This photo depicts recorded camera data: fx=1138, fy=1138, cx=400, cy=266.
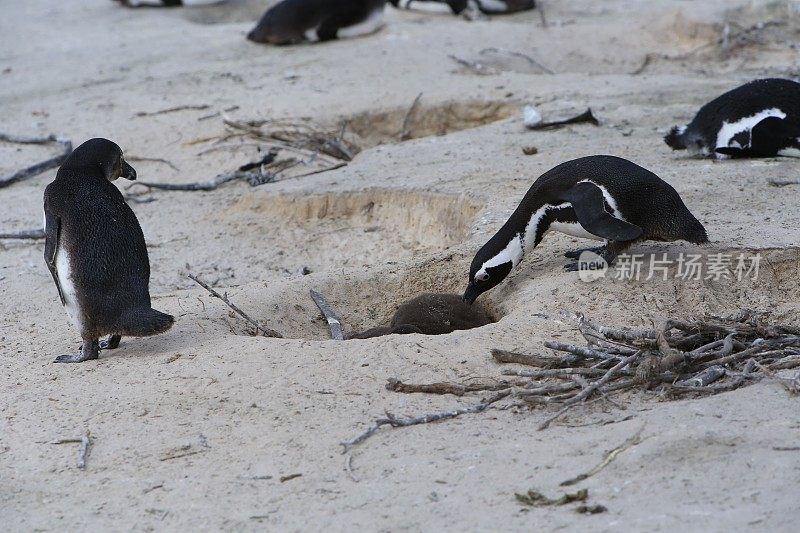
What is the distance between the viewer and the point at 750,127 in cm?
646

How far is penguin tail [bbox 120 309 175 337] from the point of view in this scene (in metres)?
4.64

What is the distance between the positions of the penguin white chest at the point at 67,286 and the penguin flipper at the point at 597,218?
7.13 ft

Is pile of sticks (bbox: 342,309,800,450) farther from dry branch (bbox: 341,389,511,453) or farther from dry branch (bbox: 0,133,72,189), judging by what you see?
dry branch (bbox: 0,133,72,189)

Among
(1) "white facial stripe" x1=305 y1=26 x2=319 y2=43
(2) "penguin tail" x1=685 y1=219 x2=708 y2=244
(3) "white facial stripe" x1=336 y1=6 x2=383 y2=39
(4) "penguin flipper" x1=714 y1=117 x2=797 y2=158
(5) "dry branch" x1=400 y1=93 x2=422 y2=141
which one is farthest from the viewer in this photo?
(3) "white facial stripe" x1=336 y1=6 x2=383 y2=39

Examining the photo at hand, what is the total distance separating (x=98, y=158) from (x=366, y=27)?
6936 mm

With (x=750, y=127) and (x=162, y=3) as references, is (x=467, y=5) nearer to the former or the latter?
(x=162, y=3)

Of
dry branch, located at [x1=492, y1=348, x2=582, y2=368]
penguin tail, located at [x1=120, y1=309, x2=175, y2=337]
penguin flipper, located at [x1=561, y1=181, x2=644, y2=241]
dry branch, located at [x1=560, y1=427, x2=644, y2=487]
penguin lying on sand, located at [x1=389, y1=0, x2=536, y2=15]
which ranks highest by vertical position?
penguin lying on sand, located at [x1=389, y1=0, x2=536, y2=15]

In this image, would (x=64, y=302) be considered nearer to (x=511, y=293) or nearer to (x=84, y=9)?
(x=511, y=293)

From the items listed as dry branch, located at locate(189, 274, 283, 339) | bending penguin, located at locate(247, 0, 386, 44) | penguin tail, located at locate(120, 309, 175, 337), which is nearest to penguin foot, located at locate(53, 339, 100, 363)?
penguin tail, located at locate(120, 309, 175, 337)

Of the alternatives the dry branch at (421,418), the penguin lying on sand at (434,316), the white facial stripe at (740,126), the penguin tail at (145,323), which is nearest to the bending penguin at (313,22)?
the white facial stripe at (740,126)

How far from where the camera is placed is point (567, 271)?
518 centimetres

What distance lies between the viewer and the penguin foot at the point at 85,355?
4699mm

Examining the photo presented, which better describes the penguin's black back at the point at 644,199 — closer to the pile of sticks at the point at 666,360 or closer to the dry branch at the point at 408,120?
the pile of sticks at the point at 666,360

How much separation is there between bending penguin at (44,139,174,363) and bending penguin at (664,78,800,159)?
3.35 metres
